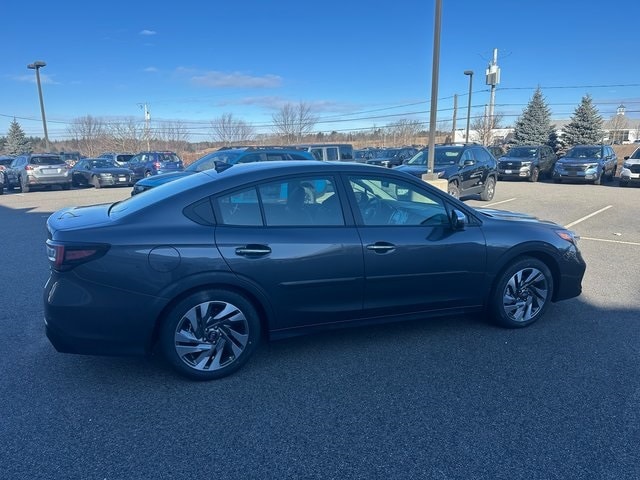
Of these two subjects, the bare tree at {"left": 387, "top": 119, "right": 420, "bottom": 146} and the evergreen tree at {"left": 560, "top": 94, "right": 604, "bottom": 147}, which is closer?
the evergreen tree at {"left": 560, "top": 94, "right": 604, "bottom": 147}

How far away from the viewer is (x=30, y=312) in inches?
191

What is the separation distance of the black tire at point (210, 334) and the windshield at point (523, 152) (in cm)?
2309

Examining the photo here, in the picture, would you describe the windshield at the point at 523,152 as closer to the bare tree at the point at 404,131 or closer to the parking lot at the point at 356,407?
the parking lot at the point at 356,407

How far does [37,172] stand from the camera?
19.4 meters

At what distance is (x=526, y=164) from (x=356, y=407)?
21912mm

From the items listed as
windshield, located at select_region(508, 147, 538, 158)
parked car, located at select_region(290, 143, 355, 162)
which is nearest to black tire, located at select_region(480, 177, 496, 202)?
parked car, located at select_region(290, 143, 355, 162)

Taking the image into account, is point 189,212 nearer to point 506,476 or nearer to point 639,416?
point 506,476

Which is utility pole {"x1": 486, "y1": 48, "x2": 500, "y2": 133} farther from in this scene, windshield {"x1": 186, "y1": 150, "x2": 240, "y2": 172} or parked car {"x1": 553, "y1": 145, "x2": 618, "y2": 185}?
windshield {"x1": 186, "y1": 150, "x2": 240, "y2": 172}

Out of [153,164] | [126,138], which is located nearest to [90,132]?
[126,138]

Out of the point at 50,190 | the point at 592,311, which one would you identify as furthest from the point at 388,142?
the point at 592,311

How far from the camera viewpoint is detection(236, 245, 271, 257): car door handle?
10.9 feet

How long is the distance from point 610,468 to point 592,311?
107 inches

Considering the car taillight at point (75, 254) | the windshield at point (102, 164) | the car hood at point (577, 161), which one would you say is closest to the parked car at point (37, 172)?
the windshield at point (102, 164)

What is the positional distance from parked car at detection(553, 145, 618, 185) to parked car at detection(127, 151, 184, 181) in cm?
1816
